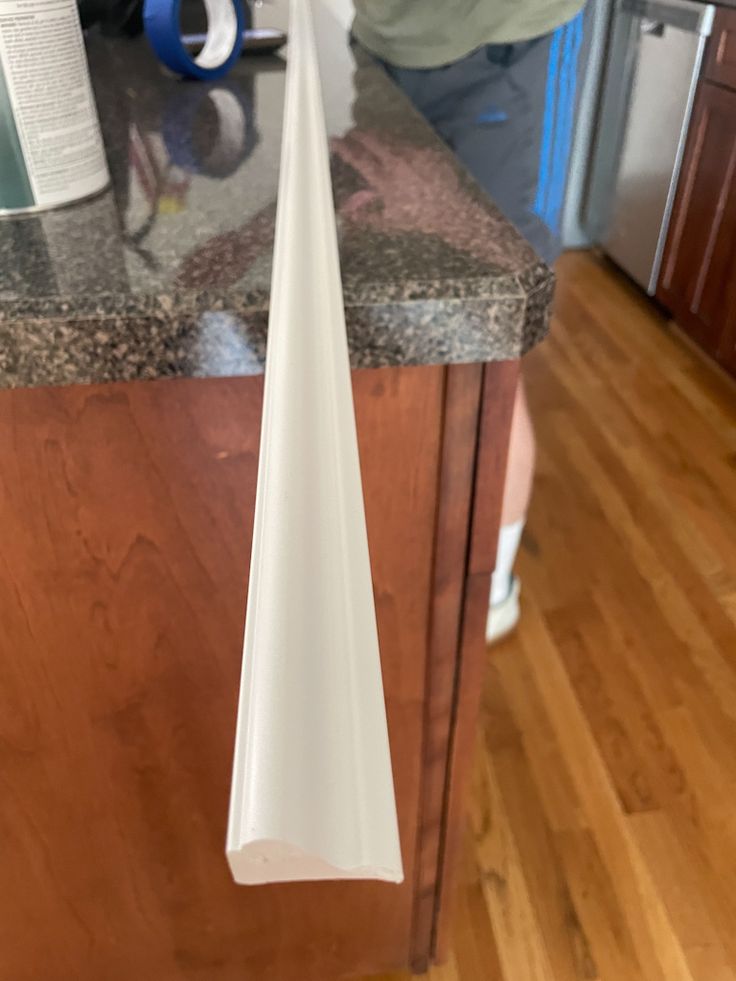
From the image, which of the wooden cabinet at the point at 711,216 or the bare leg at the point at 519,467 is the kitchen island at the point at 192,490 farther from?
the wooden cabinet at the point at 711,216

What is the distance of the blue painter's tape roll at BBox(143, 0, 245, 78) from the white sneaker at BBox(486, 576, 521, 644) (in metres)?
0.88

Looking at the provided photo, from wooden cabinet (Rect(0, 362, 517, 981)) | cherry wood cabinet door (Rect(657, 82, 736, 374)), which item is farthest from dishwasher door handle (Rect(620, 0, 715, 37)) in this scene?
wooden cabinet (Rect(0, 362, 517, 981))

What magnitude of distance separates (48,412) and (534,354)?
1881 mm

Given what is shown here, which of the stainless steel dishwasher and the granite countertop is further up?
the granite countertop

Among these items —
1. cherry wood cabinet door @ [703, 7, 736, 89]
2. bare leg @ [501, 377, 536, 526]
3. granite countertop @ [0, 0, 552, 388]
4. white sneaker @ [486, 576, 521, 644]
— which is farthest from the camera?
cherry wood cabinet door @ [703, 7, 736, 89]

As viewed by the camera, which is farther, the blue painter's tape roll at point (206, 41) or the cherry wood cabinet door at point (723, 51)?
the cherry wood cabinet door at point (723, 51)

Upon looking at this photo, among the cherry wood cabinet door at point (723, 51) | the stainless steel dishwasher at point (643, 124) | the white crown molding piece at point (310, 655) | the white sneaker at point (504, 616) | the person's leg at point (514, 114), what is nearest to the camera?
the white crown molding piece at point (310, 655)

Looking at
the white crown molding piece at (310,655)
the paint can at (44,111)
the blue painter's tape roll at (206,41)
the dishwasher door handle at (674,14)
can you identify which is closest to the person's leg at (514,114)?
the blue painter's tape roll at (206,41)

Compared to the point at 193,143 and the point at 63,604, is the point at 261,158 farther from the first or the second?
the point at 63,604

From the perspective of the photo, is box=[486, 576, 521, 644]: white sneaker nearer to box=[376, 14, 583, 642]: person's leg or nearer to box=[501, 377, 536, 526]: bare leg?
box=[501, 377, 536, 526]: bare leg

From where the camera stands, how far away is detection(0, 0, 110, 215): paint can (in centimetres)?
45

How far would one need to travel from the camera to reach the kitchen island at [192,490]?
433 millimetres

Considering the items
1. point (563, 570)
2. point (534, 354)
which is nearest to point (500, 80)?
point (563, 570)

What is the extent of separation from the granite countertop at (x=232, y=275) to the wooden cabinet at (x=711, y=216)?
5.32 ft
